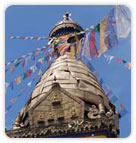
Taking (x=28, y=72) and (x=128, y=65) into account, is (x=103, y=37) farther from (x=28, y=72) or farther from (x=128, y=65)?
(x=28, y=72)

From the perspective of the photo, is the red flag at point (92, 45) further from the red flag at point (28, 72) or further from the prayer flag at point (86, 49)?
the red flag at point (28, 72)

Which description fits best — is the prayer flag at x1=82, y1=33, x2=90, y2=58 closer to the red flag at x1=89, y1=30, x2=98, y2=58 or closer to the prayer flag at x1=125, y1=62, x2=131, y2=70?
the red flag at x1=89, y1=30, x2=98, y2=58

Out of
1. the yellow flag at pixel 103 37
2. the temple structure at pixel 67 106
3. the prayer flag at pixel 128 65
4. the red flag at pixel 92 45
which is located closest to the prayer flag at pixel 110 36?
the yellow flag at pixel 103 37

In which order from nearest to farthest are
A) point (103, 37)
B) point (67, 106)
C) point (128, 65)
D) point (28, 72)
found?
point (128, 65)
point (103, 37)
point (28, 72)
point (67, 106)

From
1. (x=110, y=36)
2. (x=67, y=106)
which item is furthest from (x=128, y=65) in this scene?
(x=67, y=106)

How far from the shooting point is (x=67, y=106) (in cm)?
1894

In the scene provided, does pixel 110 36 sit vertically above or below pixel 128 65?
above

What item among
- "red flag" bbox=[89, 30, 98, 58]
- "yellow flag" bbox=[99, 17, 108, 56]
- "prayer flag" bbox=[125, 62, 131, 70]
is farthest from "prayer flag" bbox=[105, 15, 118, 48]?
"prayer flag" bbox=[125, 62, 131, 70]

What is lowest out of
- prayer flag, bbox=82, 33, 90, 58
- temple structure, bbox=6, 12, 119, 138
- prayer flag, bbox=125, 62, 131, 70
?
temple structure, bbox=6, 12, 119, 138

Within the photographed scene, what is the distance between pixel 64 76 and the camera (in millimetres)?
20484

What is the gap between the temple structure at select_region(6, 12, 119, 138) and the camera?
18062 mm
